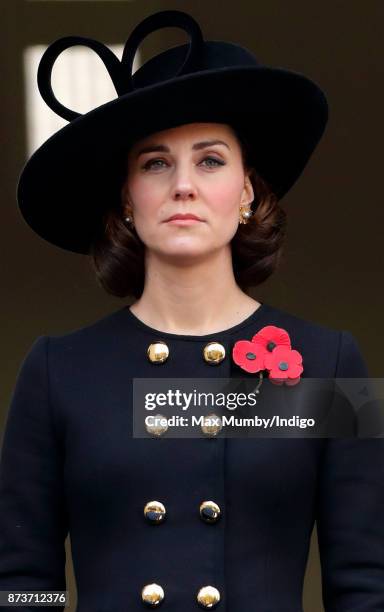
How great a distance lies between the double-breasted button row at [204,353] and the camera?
2.78m

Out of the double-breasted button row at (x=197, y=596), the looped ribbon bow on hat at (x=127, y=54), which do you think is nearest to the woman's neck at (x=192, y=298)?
the looped ribbon bow on hat at (x=127, y=54)

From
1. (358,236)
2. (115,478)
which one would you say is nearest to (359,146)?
(358,236)

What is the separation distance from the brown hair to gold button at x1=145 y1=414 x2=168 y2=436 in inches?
11.2

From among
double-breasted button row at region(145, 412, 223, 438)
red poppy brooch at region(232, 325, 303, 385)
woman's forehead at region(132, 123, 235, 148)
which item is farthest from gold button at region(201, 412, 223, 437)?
woman's forehead at region(132, 123, 235, 148)

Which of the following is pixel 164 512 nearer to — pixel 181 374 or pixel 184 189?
pixel 181 374

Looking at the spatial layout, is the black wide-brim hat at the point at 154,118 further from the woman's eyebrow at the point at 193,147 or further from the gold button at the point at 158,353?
the gold button at the point at 158,353

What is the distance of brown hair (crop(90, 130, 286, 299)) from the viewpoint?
2881 mm

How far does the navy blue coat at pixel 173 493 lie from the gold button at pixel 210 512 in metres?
0.02

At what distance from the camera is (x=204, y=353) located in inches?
110

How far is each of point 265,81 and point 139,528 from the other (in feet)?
2.46

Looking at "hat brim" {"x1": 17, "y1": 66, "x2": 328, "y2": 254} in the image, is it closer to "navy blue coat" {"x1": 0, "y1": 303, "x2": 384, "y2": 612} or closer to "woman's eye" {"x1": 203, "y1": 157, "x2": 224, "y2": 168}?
"woman's eye" {"x1": 203, "y1": 157, "x2": 224, "y2": 168}

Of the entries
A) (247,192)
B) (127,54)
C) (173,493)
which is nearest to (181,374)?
(173,493)

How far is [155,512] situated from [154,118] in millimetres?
633

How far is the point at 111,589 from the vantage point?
2680mm
